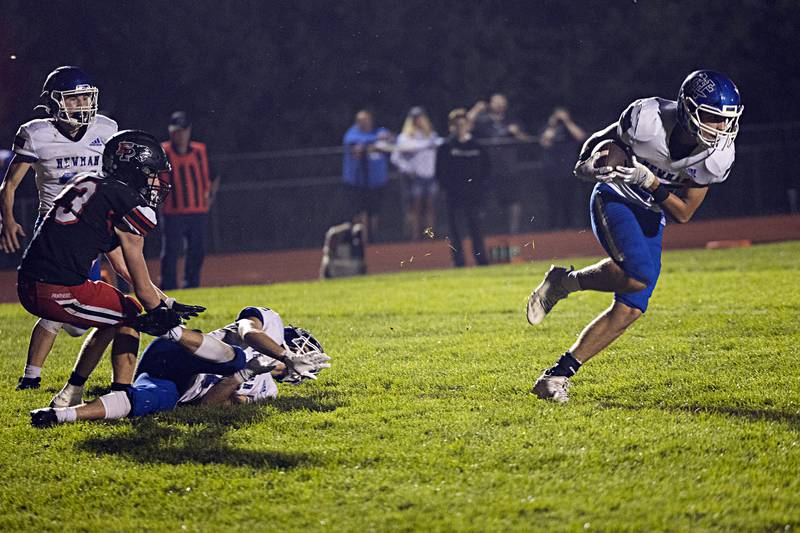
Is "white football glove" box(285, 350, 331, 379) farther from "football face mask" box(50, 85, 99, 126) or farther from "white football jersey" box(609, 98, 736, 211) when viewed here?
"football face mask" box(50, 85, 99, 126)

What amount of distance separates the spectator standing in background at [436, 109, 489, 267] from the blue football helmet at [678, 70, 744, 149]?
870 centimetres

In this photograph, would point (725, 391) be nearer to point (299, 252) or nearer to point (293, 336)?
point (293, 336)

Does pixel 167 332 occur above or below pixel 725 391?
above

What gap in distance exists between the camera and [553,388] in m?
6.02

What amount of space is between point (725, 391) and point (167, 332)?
299cm

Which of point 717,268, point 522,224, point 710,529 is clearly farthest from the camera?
point 522,224

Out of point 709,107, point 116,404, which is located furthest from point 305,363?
point 709,107

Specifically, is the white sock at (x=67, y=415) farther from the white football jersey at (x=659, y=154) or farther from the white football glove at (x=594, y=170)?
the white football jersey at (x=659, y=154)

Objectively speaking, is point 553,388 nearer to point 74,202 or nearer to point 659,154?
point 659,154

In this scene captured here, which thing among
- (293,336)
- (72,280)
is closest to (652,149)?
(293,336)

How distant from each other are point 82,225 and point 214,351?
0.93m

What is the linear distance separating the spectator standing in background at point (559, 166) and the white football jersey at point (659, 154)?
11348mm

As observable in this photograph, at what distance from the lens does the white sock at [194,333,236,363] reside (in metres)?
5.80

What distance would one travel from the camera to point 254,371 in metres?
6.02
